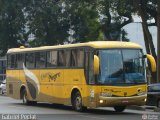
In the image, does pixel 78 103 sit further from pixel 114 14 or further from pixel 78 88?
pixel 114 14

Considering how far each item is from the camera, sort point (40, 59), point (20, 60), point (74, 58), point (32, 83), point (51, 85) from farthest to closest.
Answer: point (20, 60), point (32, 83), point (40, 59), point (51, 85), point (74, 58)

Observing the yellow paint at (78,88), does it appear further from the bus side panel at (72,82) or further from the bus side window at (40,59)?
the bus side window at (40,59)

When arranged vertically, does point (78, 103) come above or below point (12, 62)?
below

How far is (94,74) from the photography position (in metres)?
22.8

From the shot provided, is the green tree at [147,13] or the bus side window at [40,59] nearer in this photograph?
the bus side window at [40,59]

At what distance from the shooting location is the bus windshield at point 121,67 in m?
22.6

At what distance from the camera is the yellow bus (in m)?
22.6

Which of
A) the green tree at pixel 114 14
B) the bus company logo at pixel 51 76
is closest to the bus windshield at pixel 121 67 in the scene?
the bus company logo at pixel 51 76

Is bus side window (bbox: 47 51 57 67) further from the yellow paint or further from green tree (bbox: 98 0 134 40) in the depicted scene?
green tree (bbox: 98 0 134 40)

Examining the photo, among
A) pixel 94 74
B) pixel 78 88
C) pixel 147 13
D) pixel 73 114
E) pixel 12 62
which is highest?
pixel 147 13

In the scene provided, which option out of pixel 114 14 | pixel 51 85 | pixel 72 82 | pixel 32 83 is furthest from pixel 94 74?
pixel 114 14

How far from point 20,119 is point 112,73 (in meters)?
6.26

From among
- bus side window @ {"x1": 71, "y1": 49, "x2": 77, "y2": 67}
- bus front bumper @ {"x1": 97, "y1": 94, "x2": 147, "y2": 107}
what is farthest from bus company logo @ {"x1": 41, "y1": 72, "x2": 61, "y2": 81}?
bus front bumper @ {"x1": 97, "y1": 94, "x2": 147, "y2": 107}

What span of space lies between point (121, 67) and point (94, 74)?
3.73 ft
